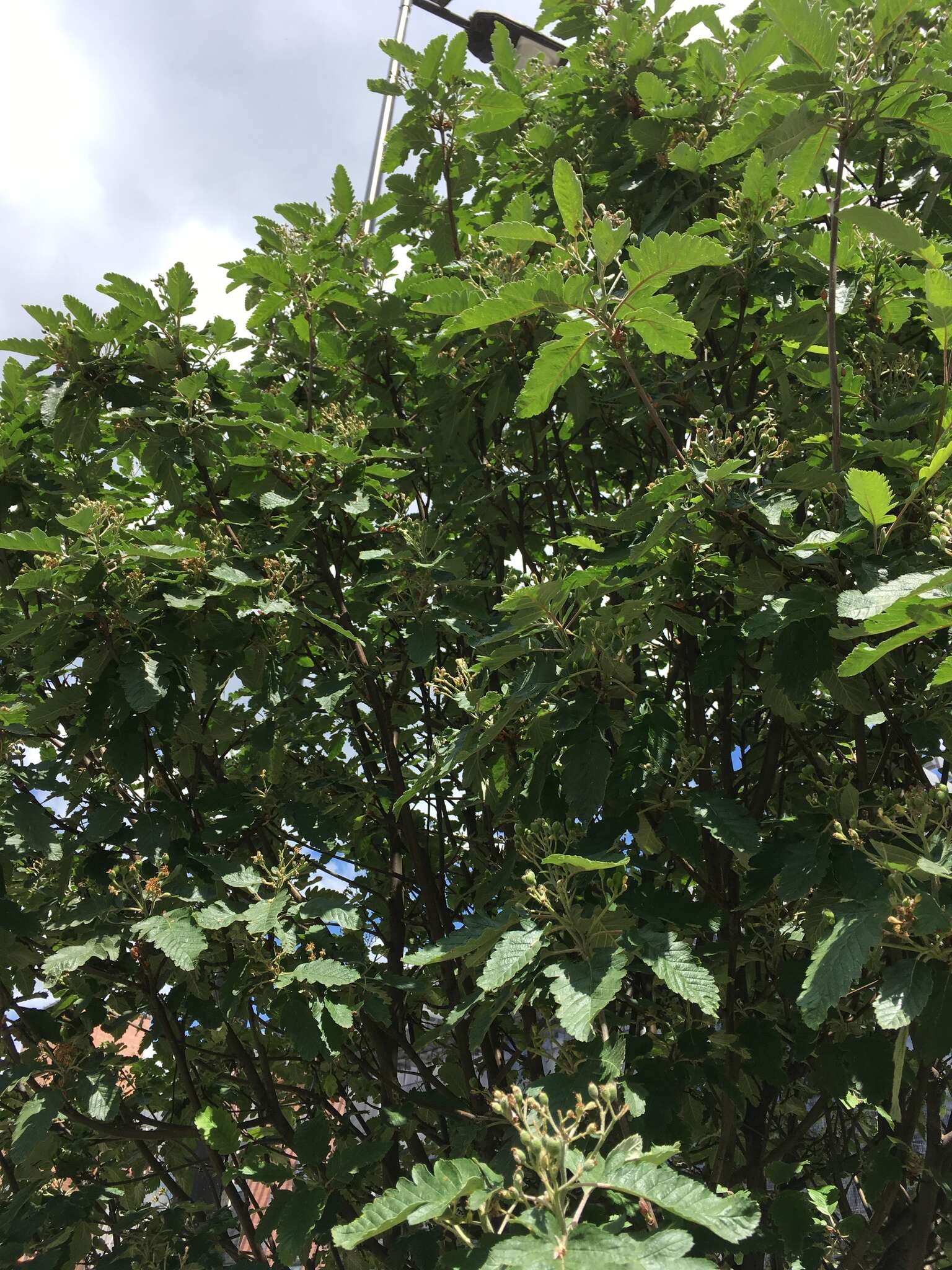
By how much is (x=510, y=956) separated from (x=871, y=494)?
1.06 m

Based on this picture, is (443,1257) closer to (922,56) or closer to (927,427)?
(927,427)

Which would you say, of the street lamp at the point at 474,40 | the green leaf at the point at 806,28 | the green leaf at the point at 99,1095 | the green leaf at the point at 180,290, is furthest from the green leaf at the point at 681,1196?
the street lamp at the point at 474,40

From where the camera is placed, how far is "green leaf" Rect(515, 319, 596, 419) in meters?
2.02

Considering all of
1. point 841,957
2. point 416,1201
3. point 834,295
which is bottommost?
point 416,1201

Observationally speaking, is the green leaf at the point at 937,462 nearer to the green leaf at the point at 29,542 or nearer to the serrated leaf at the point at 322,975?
the serrated leaf at the point at 322,975

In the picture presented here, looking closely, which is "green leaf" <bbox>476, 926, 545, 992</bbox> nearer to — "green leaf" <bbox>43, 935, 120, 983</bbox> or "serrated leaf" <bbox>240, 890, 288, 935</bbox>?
"serrated leaf" <bbox>240, 890, 288, 935</bbox>

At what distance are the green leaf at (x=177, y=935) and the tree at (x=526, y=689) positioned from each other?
1 centimetres

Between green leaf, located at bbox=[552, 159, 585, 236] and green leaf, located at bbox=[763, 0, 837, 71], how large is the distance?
44 centimetres

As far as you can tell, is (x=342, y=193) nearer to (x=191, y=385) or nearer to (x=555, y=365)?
(x=191, y=385)

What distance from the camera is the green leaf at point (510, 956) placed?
72.1 inches

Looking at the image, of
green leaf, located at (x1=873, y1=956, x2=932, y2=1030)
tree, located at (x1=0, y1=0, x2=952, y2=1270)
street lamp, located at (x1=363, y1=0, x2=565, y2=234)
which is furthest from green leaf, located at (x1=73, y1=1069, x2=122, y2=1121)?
street lamp, located at (x1=363, y1=0, x2=565, y2=234)

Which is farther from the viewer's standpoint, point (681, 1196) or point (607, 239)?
point (607, 239)

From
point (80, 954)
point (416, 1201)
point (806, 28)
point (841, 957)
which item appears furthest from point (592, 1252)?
point (806, 28)

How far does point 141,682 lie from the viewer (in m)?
2.66
